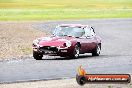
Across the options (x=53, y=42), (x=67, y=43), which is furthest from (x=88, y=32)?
(x=53, y=42)

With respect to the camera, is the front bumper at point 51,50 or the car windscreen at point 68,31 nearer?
the front bumper at point 51,50

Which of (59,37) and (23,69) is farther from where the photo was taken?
(59,37)

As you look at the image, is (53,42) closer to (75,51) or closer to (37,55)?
(37,55)

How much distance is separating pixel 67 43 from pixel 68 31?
56.1 inches

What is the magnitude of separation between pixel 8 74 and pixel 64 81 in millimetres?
2518

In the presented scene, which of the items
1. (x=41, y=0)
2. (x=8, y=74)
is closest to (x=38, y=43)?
(x=8, y=74)

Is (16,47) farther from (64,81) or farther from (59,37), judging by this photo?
(64,81)

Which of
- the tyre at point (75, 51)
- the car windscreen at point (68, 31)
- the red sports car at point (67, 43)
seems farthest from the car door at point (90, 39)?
the tyre at point (75, 51)

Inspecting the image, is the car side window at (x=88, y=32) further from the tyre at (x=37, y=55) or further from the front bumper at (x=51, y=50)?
the tyre at (x=37, y=55)

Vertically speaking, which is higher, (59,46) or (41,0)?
(59,46)

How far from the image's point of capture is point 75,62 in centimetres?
2203

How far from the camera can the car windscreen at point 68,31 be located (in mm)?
24828

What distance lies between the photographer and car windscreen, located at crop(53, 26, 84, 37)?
24.8 metres

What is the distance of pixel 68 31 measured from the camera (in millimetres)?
24984
